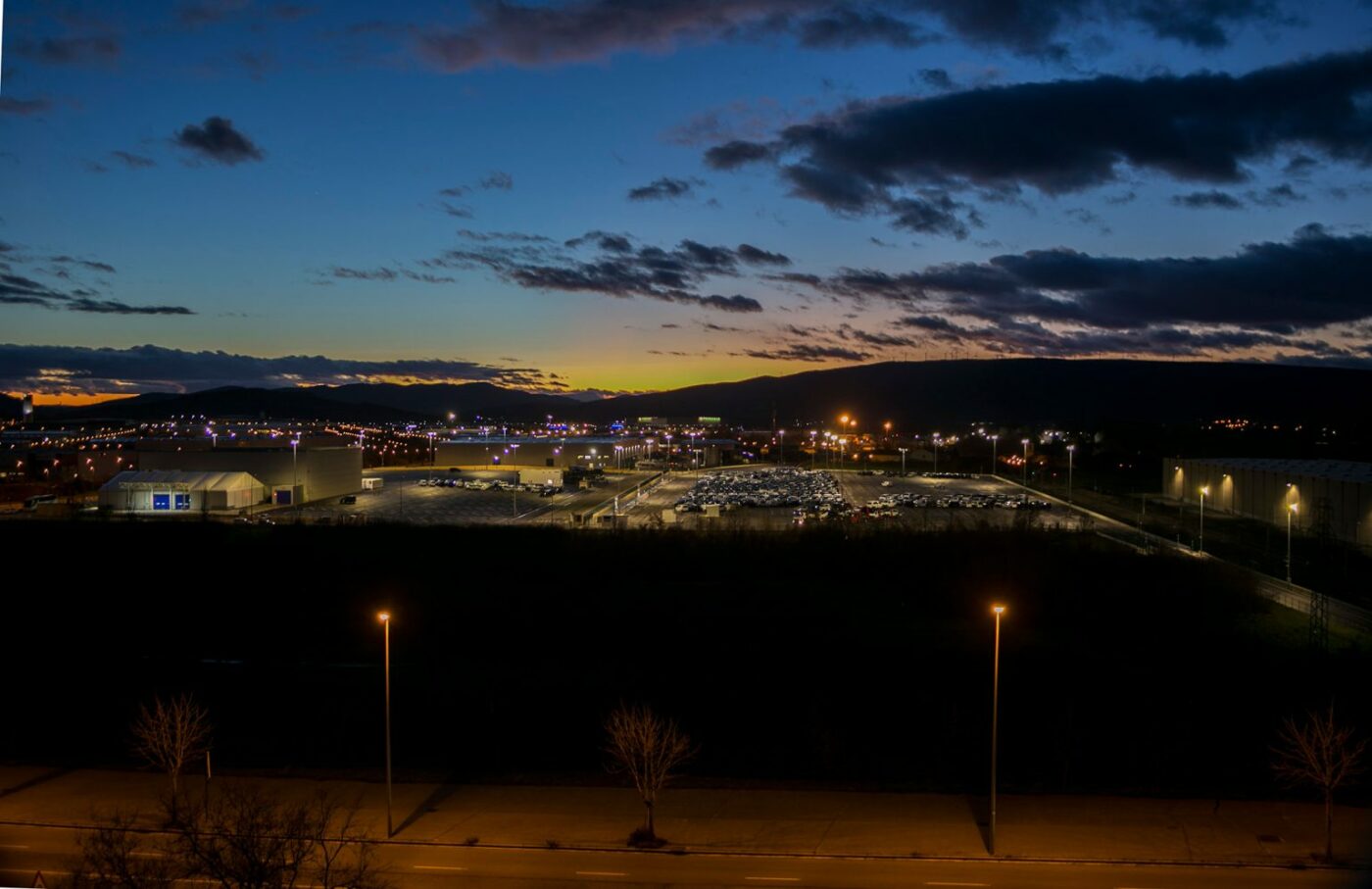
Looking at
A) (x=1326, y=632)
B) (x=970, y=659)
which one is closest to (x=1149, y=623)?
(x=1326, y=632)

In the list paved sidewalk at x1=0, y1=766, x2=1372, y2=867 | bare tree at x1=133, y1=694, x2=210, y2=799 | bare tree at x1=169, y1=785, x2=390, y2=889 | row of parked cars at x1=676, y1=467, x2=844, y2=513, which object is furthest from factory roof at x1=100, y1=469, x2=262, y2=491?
bare tree at x1=169, y1=785, x2=390, y2=889

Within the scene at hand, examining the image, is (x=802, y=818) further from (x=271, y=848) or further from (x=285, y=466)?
(x=285, y=466)

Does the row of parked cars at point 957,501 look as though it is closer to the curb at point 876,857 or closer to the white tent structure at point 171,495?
the white tent structure at point 171,495

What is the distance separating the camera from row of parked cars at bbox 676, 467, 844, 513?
91.9 ft

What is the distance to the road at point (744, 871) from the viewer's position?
21.1 ft

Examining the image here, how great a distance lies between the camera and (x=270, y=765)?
9.55 metres

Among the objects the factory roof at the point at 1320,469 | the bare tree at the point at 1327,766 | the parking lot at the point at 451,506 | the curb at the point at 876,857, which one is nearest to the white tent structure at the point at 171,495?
the parking lot at the point at 451,506

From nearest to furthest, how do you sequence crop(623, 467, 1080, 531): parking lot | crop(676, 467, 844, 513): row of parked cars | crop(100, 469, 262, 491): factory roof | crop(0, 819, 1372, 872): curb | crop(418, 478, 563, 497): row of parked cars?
crop(0, 819, 1372, 872): curb, crop(623, 467, 1080, 531): parking lot, crop(100, 469, 262, 491): factory roof, crop(676, 467, 844, 513): row of parked cars, crop(418, 478, 563, 497): row of parked cars

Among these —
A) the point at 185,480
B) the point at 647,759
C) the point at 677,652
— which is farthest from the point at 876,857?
the point at 185,480

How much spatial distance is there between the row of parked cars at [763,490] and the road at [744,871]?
19.2m

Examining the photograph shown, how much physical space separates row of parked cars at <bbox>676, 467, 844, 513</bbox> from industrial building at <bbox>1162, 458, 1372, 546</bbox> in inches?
421

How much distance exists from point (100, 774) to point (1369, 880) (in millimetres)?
9677

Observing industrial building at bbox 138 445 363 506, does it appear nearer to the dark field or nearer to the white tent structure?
the white tent structure

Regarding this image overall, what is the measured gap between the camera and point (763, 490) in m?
32.0
